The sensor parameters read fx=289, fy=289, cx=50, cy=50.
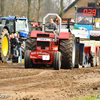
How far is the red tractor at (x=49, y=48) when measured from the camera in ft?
33.6

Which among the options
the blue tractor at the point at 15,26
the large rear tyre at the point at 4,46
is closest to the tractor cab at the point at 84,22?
the blue tractor at the point at 15,26

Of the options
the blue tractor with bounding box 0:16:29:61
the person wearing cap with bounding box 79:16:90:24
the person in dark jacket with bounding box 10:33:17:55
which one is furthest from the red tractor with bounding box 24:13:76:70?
the person wearing cap with bounding box 79:16:90:24

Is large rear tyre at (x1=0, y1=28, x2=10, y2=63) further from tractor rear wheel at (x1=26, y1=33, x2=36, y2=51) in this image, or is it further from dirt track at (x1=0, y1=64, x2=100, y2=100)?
dirt track at (x1=0, y1=64, x2=100, y2=100)

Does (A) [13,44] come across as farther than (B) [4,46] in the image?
Yes

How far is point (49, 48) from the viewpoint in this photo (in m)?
10.6

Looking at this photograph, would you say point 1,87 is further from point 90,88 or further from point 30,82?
point 90,88

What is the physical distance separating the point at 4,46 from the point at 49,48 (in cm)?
388

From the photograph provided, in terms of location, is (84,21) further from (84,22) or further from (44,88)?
(44,88)

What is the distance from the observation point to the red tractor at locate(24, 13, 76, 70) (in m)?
10.2

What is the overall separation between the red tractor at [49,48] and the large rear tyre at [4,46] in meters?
2.62

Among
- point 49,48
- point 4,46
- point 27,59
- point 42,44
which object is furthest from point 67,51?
point 4,46

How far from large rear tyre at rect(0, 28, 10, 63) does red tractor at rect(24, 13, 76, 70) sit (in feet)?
8.60

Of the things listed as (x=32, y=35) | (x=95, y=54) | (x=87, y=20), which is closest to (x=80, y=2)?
(x=87, y=20)

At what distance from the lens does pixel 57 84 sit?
6.90m
